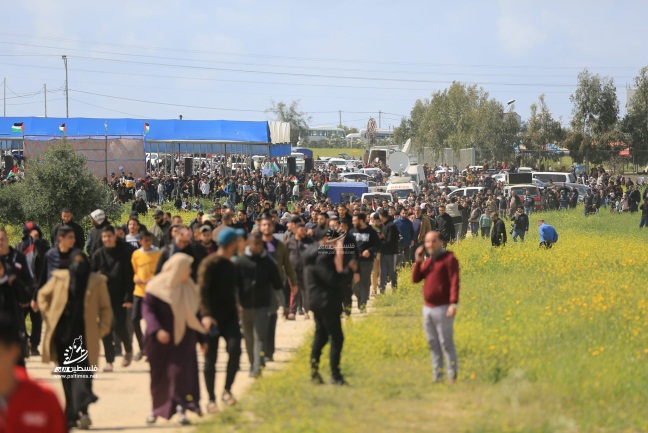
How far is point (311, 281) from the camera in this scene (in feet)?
37.8

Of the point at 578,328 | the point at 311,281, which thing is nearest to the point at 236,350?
the point at 311,281

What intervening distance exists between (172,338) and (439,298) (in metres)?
2.92

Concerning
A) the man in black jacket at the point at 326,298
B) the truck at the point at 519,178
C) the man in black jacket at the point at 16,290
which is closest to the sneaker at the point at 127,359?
the man in black jacket at the point at 16,290

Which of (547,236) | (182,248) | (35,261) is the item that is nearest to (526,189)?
(547,236)

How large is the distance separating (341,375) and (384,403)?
94 cm

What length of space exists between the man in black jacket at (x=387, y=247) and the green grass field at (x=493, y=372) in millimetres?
452

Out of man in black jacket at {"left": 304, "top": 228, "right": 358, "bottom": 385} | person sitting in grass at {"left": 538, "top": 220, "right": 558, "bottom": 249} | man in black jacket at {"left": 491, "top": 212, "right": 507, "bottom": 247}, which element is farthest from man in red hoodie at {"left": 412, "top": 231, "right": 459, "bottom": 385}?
person sitting in grass at {"left": 538, "top": 220, "right": 558, "bottom": 249}

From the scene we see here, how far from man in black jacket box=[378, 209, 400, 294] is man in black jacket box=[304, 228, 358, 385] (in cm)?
829

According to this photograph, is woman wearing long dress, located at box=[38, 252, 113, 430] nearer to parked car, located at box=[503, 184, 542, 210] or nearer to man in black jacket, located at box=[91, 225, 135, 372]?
man in black jacket, located at box=[91, 225, 135, 372]

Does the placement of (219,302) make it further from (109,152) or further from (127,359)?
(109,152)

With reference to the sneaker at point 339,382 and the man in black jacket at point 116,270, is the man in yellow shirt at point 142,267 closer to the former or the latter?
the man in black jacket at point 116,270

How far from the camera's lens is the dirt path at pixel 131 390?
10.1 meters

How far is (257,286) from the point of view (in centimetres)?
1174

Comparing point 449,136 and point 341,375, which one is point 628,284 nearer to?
point 341,375
